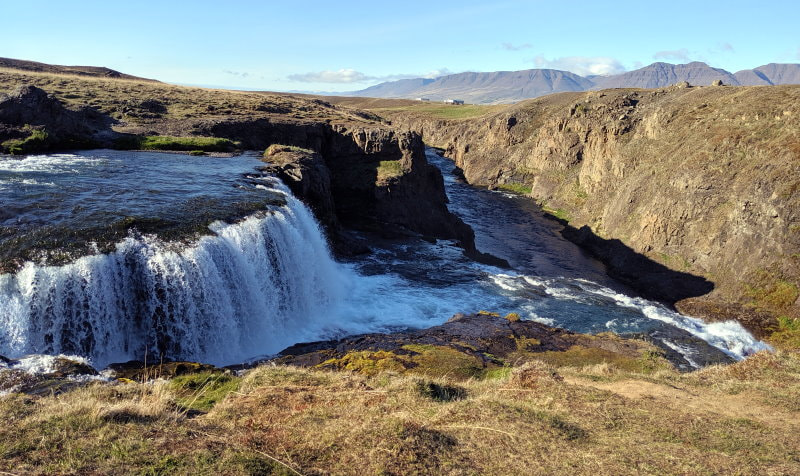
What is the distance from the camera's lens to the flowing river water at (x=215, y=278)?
1483cm

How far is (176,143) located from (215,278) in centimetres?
2330

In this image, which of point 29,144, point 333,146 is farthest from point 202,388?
point 333,146

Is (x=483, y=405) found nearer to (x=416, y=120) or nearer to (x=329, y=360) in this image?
(x=329, y=360)

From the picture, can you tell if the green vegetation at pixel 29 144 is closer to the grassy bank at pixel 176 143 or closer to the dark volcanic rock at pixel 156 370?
the grassy bank at pixel 176 143

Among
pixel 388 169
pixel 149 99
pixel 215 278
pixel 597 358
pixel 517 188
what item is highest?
pixel 149 99

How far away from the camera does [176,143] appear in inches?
1438

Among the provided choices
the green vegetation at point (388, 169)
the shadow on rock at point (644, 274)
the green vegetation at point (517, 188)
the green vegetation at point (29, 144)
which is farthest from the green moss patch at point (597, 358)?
the green vegetation at point (517, 188)

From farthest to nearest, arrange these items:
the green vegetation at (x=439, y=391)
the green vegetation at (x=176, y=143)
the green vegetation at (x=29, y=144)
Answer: the green vegetation at (x=176, y=143)
the green vegetation at (x=29, y=144)
the green vegetation at (x=439, y=391)

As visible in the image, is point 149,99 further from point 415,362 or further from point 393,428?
point 393,428

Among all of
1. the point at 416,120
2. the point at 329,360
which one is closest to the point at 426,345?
the point at 329,360

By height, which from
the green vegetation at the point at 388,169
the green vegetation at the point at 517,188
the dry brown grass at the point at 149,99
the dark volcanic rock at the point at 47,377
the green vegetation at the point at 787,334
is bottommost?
the green vegetation at the point at 787,334

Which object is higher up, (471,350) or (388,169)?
(388,169)

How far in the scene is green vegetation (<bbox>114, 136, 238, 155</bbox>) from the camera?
35.3 m

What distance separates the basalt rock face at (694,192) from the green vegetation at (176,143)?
3434 centimetres
